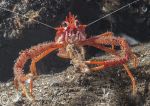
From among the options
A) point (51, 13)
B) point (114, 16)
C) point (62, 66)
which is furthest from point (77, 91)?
point (114, 16)

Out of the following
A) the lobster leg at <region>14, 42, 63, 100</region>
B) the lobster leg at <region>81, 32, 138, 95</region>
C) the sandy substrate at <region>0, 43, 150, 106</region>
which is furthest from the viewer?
the lobster leg at <region>14, 42, 63, 100</region>

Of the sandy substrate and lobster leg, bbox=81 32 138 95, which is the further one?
the sandy substrate

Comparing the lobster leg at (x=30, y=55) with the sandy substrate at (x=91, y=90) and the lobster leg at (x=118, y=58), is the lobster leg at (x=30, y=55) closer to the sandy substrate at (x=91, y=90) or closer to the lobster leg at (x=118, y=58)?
the sandy substrate at (x=91, y=90)

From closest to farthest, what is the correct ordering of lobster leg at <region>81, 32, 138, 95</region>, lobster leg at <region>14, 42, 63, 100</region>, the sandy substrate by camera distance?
lobster leg at <region>81, 32, 138, 95</region> → the sandy substrate → lobster leg at <region>14, 42, 63, 100</region>

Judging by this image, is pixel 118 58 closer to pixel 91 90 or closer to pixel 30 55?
pixel 91 90

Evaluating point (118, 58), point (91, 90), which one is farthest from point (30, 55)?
point (118, 58)

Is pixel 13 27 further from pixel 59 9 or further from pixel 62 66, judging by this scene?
pixel 62 66

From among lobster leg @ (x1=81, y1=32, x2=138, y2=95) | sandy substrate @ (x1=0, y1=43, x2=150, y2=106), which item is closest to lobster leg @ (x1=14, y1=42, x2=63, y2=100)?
sandy substrate @ (x1=0, y1=43, x2=150, y2=106)

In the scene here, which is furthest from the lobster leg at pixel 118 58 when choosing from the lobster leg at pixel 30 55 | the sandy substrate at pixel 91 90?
the lobster leg at pixel 30 55

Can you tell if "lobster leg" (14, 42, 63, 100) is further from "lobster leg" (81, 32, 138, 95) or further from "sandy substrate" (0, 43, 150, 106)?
"lobster leg" (81, 32, 138, 95)
